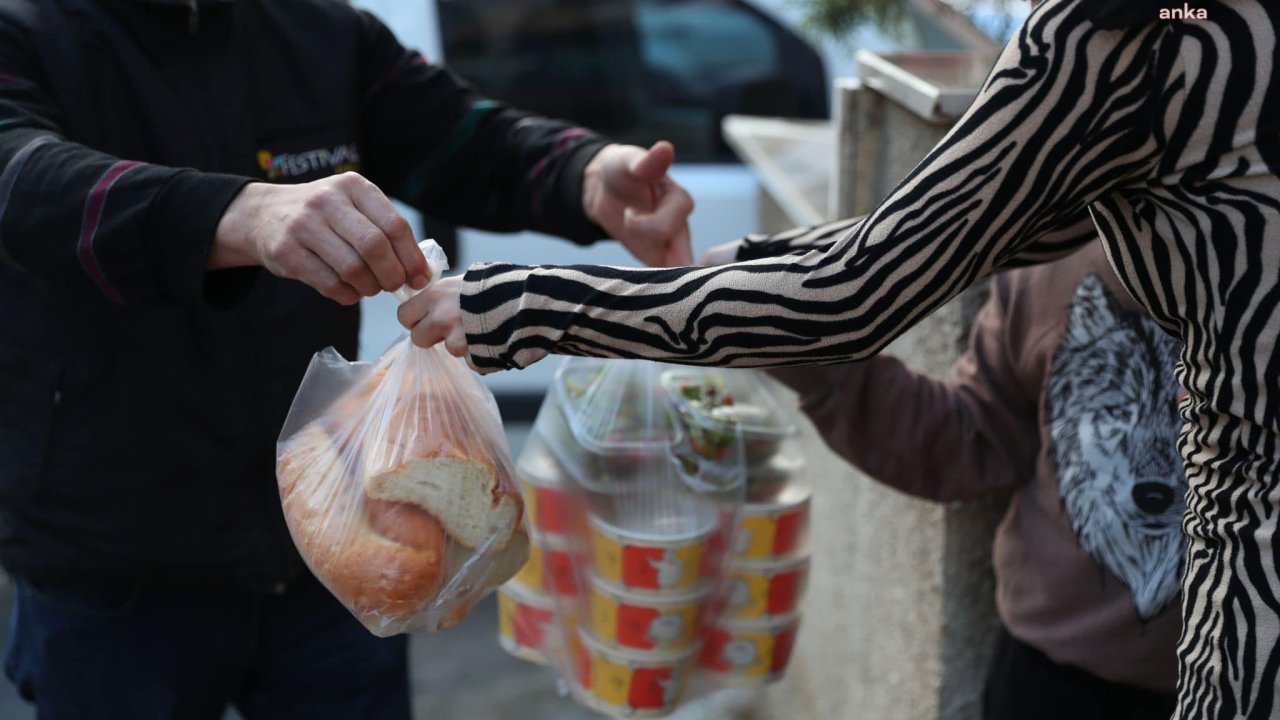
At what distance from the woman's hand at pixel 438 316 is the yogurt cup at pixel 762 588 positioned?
30.9 inches

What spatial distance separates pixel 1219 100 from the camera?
1.02 meters

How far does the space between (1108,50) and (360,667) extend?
4.55ft

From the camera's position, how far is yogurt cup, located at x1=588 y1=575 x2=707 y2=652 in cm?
185

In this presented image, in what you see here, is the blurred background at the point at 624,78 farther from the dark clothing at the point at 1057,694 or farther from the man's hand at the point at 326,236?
the man's hand at the point at 326,236

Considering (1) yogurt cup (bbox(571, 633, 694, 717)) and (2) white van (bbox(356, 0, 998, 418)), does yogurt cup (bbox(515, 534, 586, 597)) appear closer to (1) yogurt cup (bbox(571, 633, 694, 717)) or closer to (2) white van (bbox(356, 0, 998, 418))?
(1) yogurt cup (bbox(571, 633, 694, 717))

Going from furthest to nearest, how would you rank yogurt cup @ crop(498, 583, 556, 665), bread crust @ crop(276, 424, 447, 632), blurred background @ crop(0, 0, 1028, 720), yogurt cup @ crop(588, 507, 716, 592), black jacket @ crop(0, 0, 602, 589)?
blurred background @ crop(0, 0, 1028, 720), yogurt cup @ crop(498, 583, 556, 665), yogurt cup @ crop(588, 507, 716, 592), black jacket @ crop(0, 0, 602, 589), bread crust @ crop(276, 424, 447, 632)

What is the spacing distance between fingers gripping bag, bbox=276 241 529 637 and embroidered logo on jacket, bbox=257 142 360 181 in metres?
0.31

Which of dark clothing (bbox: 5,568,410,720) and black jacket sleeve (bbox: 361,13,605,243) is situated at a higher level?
black jacket sleeve (bbox: 361,13,605,243)

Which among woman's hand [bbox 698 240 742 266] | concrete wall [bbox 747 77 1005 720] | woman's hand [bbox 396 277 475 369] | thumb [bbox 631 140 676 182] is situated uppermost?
thumb [bbox 631 140 676 182]

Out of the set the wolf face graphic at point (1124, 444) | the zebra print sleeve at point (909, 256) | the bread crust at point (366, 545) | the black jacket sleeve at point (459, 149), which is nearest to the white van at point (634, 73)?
the black jacket sleeve at point (459, 149)

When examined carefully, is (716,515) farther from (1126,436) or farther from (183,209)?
(183,209)

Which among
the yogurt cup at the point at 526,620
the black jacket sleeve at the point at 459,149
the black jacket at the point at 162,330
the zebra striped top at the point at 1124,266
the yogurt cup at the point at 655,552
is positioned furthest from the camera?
the yogurt cup at the point at 526,620

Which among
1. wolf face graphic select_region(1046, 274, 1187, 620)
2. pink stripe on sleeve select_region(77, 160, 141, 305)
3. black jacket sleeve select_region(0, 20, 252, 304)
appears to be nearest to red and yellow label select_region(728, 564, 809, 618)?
wolf face graphic select_region(1046, 274, 1187, 620)

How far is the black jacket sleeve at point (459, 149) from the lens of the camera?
1.92m
